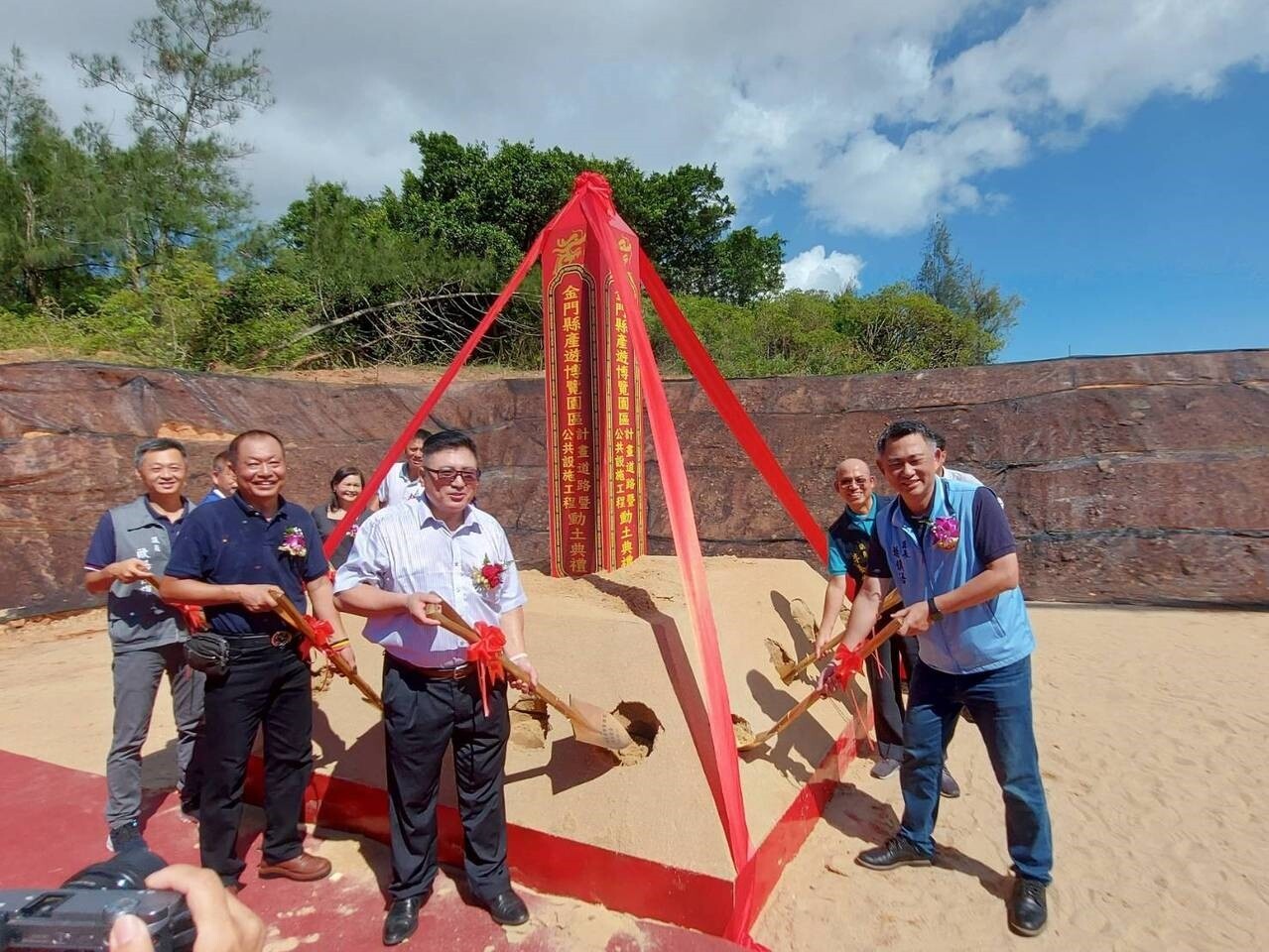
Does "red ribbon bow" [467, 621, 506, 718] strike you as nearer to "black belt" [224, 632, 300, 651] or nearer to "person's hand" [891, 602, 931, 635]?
"black belt" [224, 632, 300, 651]

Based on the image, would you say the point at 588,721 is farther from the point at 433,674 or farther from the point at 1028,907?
the point at 1028,907

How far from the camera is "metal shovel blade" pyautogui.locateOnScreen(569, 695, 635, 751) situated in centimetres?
246

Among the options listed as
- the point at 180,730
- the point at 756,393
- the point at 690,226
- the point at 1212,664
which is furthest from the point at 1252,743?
the point at 690,226

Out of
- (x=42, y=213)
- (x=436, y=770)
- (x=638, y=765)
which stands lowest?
(x=638, y=765)

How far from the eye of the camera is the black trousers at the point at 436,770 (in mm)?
2121

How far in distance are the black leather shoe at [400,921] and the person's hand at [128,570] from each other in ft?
4.85

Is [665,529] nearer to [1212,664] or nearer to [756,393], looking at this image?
[756,393]

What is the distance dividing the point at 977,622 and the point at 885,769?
1.42 metres

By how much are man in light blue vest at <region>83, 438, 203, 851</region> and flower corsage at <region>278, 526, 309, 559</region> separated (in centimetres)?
51

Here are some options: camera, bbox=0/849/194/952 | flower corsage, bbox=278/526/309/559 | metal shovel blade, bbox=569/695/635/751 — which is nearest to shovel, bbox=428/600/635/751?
metal shovel blade, bbox=569/695/635/751

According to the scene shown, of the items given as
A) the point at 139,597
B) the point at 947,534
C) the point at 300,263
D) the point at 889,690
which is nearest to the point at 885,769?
the point at 889,690

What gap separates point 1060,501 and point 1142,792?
14.4 ft

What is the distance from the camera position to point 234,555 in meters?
2.32

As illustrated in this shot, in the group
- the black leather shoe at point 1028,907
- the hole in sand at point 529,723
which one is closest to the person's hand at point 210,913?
the hole in sand at point 529,723
